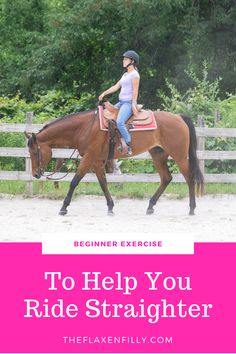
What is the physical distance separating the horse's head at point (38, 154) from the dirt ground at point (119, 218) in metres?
0.68

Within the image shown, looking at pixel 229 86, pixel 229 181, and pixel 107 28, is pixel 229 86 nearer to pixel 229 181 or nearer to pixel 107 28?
pixel 107 28

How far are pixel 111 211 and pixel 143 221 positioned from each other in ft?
2.32

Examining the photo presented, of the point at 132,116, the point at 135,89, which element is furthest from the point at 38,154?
the point at 135,89

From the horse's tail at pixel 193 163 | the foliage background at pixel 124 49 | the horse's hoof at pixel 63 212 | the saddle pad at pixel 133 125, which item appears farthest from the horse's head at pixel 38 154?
the foliage background at pixel 124 49

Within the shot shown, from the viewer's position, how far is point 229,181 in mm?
12695

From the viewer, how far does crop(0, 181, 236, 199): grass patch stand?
12156 mm

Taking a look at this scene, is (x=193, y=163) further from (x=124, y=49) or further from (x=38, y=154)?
(x=124, y=49)

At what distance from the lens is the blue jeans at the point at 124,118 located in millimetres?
9969

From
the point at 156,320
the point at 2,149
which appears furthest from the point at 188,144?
the point at 156,320

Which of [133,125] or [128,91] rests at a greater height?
[128,91]

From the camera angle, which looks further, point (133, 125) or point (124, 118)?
point (133, 125)

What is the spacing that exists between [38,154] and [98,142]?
906 millimetres

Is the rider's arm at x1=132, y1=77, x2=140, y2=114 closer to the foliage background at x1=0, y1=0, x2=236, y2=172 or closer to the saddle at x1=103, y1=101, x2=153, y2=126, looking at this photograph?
the saddle at x1=103, y1=101, x2=153, y2=126

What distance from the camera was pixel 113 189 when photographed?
1256 cm
